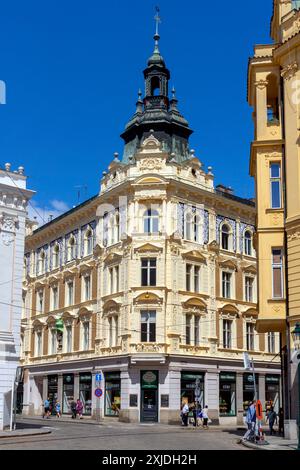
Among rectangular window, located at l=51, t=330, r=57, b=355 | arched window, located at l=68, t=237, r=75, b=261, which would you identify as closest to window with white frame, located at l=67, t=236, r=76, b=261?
arched window, located at l=68, t=237, r=75, b=261

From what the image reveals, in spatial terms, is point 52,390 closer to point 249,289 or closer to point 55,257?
point 55,257

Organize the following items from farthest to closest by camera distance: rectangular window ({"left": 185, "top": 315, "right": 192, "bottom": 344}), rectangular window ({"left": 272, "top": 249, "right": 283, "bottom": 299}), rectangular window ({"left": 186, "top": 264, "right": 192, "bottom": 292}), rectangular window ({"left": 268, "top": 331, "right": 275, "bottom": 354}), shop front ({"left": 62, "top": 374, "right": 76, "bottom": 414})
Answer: rectangular window ({"left": 268, "top": 331, "right": 275, "bottom": 354})
shop front ({"left": 62, "top": 374, "right": 76, "bottom": 414})
rectangular window ({"left": 186, "top": 264, "right": 192, "bottom": 292})
rectangular window ({"left": 185, "top": 315, "right": 192, "bottom": 344})
rectangular window ({"left": 272, "top": 249, "right": 283, "bottom": 299})

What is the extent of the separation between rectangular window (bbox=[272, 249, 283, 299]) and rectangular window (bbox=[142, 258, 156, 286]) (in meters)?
18.0

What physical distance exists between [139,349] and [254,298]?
1150 centimetres

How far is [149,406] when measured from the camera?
143 feet

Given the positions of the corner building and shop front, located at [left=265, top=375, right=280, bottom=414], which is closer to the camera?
the corner building

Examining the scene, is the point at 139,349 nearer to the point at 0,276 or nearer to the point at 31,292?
the point at 0,276

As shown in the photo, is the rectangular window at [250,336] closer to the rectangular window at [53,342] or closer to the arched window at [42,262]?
the rectangular window at [53,342]

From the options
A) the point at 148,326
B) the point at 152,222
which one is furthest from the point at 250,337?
the point at 152,222

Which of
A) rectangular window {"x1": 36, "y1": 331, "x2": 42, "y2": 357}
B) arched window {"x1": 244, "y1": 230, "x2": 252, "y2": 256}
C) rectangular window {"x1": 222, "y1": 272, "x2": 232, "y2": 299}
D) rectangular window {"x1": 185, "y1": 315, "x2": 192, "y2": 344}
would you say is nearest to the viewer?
rectangular window {"x1": 185, "y1": 315, "x2": 192, "y2": 344}

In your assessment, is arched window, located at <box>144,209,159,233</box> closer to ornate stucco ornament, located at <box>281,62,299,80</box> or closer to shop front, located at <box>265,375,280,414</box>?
shop front, located at <box>265,375,280,414</box>

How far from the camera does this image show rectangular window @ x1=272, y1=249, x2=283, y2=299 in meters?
28.0

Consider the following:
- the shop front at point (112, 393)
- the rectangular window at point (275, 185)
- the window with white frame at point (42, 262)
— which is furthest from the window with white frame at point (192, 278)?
the rectangular window at point (275, 185)

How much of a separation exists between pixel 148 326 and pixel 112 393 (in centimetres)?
538
